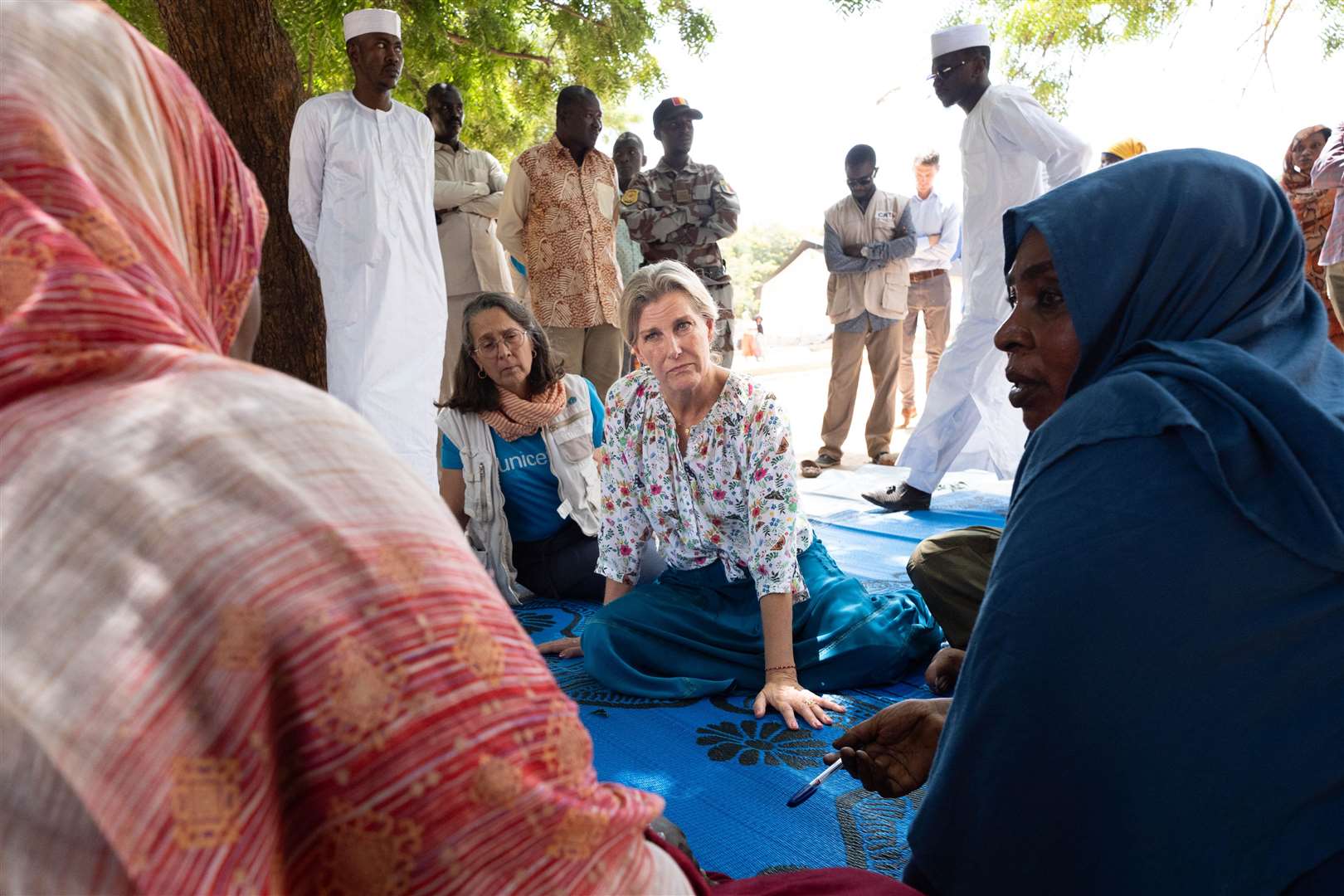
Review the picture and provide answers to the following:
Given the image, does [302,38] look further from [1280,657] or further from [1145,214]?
[1280,657]

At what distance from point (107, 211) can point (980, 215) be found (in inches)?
183

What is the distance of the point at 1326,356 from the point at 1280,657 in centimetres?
49

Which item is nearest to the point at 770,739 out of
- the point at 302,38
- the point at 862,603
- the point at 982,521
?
the point at 862,603

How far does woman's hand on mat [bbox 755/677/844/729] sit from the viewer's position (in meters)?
2.65

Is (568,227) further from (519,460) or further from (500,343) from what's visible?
(519,460)

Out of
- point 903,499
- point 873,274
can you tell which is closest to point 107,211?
point 903,499

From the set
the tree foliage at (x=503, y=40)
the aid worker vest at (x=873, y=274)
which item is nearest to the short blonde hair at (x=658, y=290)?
the tree foliage at (x=503, y=40)

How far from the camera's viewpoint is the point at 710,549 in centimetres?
308

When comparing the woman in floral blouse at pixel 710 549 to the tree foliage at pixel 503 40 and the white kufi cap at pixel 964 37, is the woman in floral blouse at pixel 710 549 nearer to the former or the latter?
the white kufi cap at pixel 964 37

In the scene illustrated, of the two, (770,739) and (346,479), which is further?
(770,739)

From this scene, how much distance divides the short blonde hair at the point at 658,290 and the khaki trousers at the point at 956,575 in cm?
100

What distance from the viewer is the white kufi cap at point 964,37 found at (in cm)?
462

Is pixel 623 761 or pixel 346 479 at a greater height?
pixel 346 479

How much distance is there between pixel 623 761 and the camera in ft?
8.25
